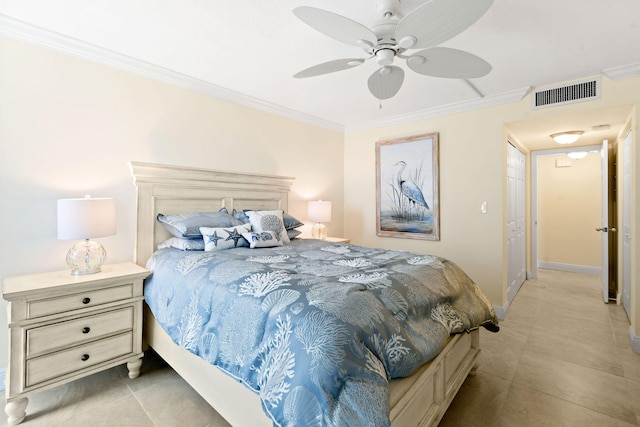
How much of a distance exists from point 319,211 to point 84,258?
2.44 metres

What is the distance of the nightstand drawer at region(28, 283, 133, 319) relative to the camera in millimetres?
1762

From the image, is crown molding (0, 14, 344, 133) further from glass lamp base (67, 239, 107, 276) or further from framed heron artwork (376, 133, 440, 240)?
framed heron artwork (376, 133, 440, 240)

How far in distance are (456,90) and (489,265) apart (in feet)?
6.41

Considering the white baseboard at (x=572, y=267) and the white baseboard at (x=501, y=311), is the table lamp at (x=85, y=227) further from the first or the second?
the white baseboard at (x=572, y=267)

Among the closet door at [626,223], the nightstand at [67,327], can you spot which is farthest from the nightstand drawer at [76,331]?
the closet door at [626,223]

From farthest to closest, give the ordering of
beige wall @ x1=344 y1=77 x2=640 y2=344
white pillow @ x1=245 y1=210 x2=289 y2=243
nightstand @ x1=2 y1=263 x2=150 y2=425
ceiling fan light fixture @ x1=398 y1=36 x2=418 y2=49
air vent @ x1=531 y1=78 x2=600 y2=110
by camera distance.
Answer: beige wall @ x1=344 y1=77 x2=640 y2=344, white pillow @ x1=245 y1=210 x2=289 y2=243, air vent @ x1=531 y1=78 x2=600 y2=110, nightstand @ x1=2 y1=263 x2=150 y2=425, ceiling fan light fixture @ x1=398 y1=36 x2=418 y2=49

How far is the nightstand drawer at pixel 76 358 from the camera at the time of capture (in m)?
1.75

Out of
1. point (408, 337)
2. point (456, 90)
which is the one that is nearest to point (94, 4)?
point (408, 337)

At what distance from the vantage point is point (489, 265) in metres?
3.35

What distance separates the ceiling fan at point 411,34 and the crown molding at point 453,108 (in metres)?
1.59

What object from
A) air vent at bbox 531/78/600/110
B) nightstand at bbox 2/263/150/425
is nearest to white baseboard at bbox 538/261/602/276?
air vent at bbox 531/78/600/110

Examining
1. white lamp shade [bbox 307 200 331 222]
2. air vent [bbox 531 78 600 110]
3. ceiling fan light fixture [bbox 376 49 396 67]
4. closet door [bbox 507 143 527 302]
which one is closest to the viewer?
ceiling fan light fixture [bbox 376 49 396 67]

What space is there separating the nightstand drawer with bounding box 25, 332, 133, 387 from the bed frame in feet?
0.73

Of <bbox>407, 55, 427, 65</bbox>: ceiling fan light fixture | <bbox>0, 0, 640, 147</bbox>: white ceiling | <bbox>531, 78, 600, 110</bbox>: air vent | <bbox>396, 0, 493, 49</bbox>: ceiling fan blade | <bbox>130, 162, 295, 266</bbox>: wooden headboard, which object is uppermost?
<bbox>0, 0, 640, 147</bbox>: white ceiling
